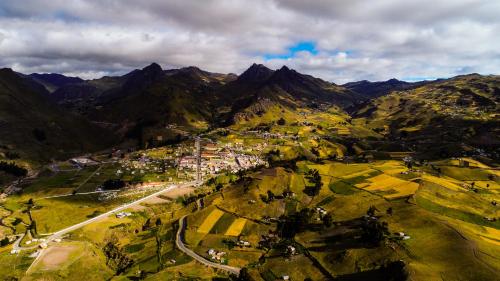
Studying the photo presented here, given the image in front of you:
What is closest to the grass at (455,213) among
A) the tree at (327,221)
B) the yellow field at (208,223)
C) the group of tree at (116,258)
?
the tree at (327,221)

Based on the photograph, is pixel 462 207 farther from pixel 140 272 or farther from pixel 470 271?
pixel 140 272

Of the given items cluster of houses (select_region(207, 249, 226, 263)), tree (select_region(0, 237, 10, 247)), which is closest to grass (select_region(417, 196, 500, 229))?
cluster of houses (select_region(207, 249, 226, 263))

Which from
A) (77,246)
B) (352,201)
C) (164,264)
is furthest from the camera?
(352,201)

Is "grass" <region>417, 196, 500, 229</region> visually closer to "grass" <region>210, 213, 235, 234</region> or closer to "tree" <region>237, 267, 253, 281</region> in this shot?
"grass" <region>210, 213, 235, 234</region>

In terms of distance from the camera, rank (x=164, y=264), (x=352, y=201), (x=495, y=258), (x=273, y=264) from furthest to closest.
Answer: (x=352, y=201), (x=164, y=264), (x=273, y=264), (x=495, y=258)

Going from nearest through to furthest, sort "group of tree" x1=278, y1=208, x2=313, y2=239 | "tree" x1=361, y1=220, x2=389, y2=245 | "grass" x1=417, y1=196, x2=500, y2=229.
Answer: "tree" x1=361, y1=220, x2=389, y2=245 < "grass" x1=417, y1=196, x2=500, y2=229 < "group of tree" x1=278, y1=208, x2=313, y2=239

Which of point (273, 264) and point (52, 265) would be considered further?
point (52, 265)

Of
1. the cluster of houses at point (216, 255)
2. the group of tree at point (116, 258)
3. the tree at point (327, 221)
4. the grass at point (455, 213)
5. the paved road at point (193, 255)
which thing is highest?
the grass at point (455, 213)

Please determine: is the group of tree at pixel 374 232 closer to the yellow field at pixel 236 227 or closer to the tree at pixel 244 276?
the tree at pixel 244 276

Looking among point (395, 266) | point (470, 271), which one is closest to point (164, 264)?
point (395, 266)
